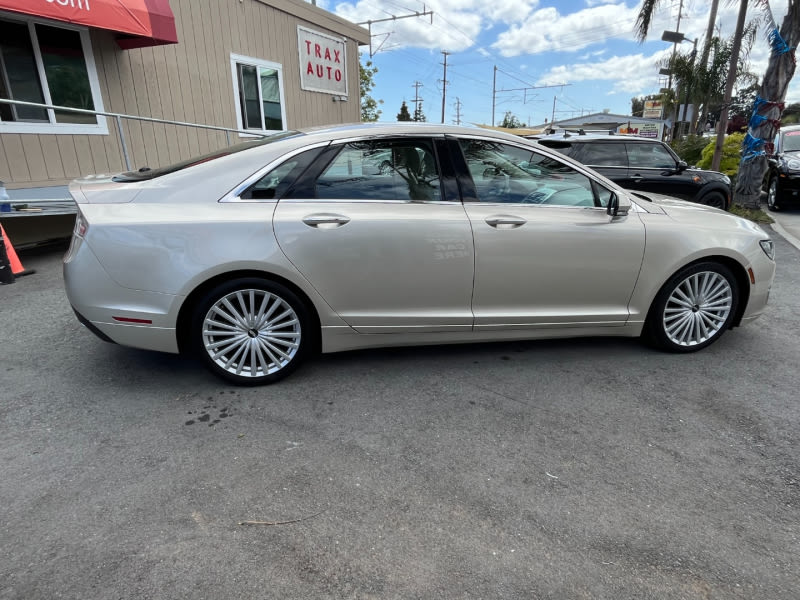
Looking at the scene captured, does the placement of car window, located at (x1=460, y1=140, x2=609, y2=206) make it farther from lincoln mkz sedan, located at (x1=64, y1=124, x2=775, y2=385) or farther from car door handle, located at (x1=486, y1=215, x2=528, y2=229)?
car door handle, located at (x1=486, y1=215, x2=528, y2=229)

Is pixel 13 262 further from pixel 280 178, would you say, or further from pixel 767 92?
pixel 767 92

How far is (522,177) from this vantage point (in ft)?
11.5

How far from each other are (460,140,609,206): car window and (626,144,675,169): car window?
19.3ft

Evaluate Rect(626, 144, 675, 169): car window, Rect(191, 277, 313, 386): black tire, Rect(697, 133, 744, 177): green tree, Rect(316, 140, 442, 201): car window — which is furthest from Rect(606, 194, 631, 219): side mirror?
Rect(697, 133, 744, 177): green tree

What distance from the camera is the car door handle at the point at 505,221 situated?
3.30m

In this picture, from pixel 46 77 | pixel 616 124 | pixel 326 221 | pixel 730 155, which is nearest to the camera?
pixel 326 221

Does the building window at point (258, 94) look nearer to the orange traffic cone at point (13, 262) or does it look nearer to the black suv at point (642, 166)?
the orange traffic cone at point (13, 262)

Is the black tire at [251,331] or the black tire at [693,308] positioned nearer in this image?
the black tire at [251,331]

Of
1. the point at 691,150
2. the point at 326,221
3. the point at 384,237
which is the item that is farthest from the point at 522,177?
the point at 691,150

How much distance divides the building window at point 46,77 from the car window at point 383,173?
6.00m

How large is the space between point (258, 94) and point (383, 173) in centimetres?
876

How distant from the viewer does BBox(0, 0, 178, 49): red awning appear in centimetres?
584

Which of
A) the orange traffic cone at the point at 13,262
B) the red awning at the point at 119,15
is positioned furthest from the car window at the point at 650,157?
the orange traffic cone at the point at 13,262

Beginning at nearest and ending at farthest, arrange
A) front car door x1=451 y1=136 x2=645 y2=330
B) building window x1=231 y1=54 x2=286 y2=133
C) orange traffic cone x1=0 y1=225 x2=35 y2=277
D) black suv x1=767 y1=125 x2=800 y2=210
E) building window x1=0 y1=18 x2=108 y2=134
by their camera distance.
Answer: front car door x1=451 y1=136 x2=645 y2=330 → orange traffic cone x1=0 y1=225 x2=35 y2=277 → building window x1=0 y1=18 x2=108 y2=134 → building window x1=231 y1=54 x2=286 y2=133 → black suv x1=767 y1=125 x2=800 y2=210
